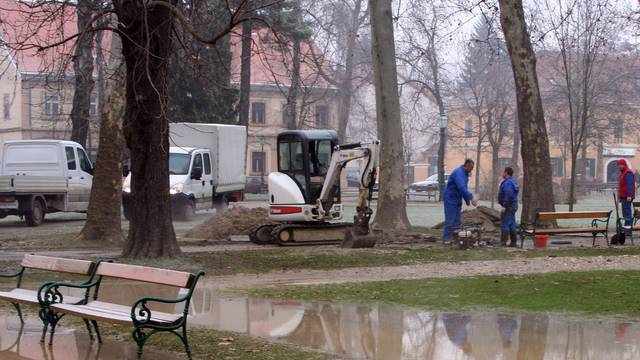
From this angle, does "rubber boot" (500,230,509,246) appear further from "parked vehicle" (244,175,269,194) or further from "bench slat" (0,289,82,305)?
"parked vehicle" (244,175,269,194)

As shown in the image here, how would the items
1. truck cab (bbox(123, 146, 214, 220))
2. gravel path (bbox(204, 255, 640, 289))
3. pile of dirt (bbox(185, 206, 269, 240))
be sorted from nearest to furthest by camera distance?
gravel path (bbox(204, 255, 640, 289))
pile of dirt (bbox(185, 206, 269, 240))
truck cab (bbox(123, 146, 214, 220))

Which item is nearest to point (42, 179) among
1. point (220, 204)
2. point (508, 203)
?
point (220, 204)

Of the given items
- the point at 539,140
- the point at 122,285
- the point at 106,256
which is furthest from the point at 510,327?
the point at 539,140

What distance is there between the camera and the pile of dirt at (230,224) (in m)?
25.6

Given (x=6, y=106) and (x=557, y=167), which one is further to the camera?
(x=557, y=167)

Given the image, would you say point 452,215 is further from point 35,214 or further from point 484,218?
point 35,214

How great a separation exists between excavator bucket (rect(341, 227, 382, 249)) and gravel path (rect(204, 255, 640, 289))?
337 cm

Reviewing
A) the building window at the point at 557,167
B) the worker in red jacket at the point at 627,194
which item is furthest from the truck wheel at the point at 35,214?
the building window at the point at 557,167

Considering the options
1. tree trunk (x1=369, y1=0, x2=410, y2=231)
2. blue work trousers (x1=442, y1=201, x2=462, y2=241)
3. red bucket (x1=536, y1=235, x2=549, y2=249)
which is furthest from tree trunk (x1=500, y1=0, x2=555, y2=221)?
blue work trousers (x1=442, y1=201, x2=462, y2=241)

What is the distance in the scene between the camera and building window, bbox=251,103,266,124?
79.2 m

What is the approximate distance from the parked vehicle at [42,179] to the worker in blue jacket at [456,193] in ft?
48.2

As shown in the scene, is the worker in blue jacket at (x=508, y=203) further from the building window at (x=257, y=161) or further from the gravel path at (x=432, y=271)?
→ the building window at (x=257, y=161)

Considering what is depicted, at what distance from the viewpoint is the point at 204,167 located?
34688mm

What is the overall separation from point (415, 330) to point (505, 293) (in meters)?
3.05
